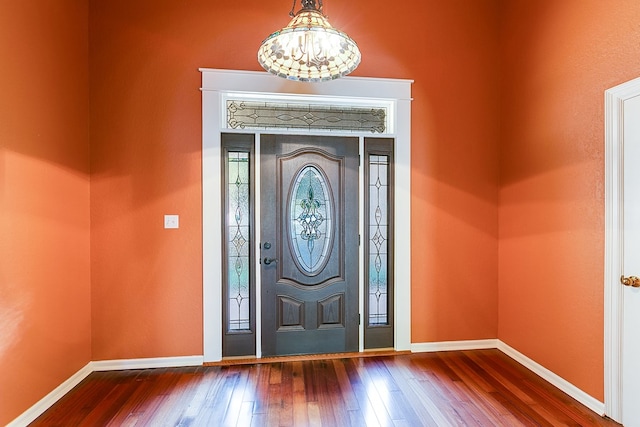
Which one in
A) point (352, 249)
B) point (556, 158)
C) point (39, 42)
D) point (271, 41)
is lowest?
point (352, 249)

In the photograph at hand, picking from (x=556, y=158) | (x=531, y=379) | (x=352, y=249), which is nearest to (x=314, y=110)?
(x=352, y=249)

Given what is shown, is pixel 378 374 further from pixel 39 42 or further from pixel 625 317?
pixel 39 42

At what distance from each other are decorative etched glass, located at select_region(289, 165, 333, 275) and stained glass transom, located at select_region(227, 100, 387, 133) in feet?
1.47

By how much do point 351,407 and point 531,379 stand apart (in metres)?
1.56

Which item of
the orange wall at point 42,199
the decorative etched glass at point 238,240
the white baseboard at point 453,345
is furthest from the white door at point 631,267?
the orange wall at point 42,199

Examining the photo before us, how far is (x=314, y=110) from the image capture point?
296 cm

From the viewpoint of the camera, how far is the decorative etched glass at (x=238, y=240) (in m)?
2.85

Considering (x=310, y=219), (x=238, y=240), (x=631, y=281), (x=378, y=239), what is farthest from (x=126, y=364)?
(x=631, y=281)

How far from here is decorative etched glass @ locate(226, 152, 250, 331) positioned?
285 centimetres

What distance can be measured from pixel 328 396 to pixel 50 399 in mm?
1986

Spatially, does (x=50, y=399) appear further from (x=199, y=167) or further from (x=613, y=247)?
(x=613, y=247)

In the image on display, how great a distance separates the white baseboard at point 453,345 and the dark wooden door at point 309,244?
0.62 metres

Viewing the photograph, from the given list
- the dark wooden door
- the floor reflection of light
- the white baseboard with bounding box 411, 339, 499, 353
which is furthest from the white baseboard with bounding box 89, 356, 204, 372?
the white baseboard with bounding box 411, 339, 499, 353

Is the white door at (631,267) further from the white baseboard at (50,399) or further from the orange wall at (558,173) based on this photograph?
the white baseboard at (50,399)
